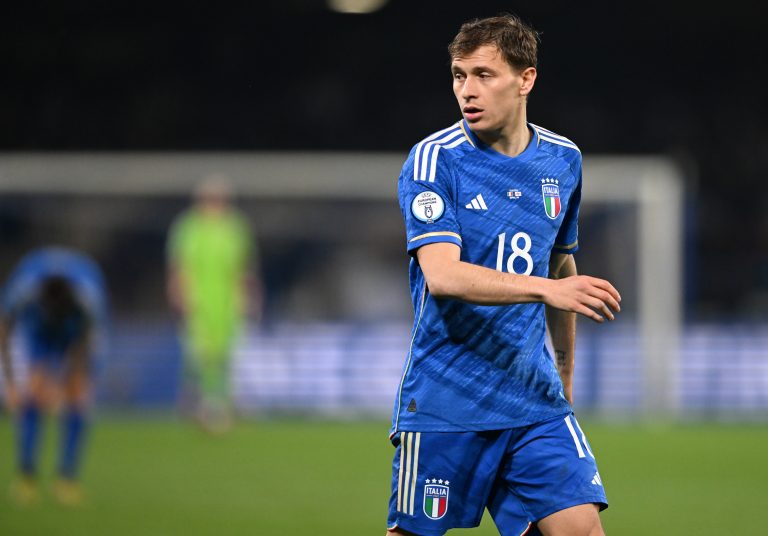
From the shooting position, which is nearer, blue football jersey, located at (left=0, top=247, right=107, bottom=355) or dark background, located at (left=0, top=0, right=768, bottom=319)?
blue football jersey, located at (left=0, top=247, right=107, bottom=355)

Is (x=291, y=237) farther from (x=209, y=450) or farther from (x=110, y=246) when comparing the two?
(x=209, y=450)

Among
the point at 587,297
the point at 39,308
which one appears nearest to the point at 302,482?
the point at 39,308

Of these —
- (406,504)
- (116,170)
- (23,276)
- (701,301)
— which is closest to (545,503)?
(406,504)

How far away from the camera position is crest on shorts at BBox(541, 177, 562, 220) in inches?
157

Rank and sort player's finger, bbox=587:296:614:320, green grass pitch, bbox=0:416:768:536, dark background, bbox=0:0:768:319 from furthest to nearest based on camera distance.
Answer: dark background, bbox=0:0:768:319 < green grass pitch, bbox=0:416:768:536 < player's finger, bbox=587:296:614:320

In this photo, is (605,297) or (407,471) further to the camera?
(407,471)

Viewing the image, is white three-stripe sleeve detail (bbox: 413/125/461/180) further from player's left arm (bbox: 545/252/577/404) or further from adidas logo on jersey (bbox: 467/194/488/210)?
player's left arm (bbox: 545/252/577/404)

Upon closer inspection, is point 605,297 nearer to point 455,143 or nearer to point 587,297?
point 587,297

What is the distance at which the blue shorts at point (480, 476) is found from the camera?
154 inches

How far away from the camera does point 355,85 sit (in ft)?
78.8

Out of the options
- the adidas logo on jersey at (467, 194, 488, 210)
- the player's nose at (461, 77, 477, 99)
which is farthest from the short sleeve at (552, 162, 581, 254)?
the player's nose at (461, 77, 477, 99)

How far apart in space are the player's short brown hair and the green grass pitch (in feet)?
11.4

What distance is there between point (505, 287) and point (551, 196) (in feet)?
1.83

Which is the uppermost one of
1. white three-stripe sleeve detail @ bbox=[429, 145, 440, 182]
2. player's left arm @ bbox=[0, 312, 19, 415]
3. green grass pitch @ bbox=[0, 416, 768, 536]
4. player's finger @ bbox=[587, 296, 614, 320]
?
white three-stripe sleeve detail @ bbox=[429, 145, 440, 182]
